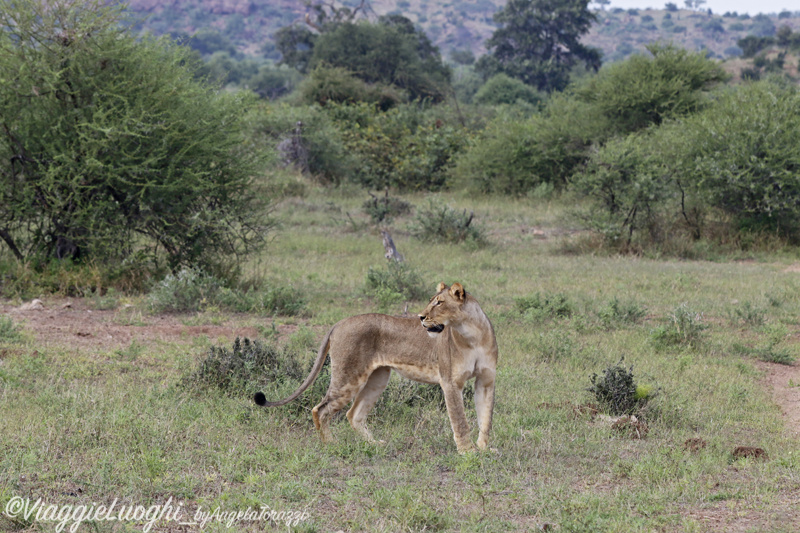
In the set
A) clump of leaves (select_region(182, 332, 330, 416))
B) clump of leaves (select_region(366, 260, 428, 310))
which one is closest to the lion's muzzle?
clump of leaves (select_region(182, 332, 330, 416))

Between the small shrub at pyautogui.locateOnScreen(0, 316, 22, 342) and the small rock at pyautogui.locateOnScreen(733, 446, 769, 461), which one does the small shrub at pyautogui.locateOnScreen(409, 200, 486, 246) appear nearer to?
the small shrub at pyautogui.locateOnScreen(0, 316, 22, 342)

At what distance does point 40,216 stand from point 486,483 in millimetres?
8627

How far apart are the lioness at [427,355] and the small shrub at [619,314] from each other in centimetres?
521

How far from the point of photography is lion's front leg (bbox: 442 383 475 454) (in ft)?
17.0

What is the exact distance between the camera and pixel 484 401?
17.3ft

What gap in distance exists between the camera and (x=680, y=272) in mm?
13938

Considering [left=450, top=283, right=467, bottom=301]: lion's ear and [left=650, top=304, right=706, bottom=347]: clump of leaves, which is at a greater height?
[left=450, top=283, right=467, bottom=301]: lion's ear

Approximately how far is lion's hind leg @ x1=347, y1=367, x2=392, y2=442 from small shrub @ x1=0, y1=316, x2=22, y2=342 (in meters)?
4.42

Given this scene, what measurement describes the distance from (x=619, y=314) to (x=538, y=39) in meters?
46.5

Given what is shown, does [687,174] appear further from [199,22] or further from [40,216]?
[199,22]

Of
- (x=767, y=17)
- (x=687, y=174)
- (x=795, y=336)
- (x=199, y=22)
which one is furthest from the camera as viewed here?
(x=767, y=17)

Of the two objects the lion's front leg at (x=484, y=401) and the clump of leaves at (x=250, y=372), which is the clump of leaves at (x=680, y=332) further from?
the lion's front leg at (x=484, y=401)

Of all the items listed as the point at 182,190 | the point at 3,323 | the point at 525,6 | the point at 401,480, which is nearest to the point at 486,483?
the point at 401,480

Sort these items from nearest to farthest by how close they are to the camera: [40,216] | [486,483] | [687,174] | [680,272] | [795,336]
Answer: [486,483] → [795,336] → [40,216] → [680,272] → [687,174]
